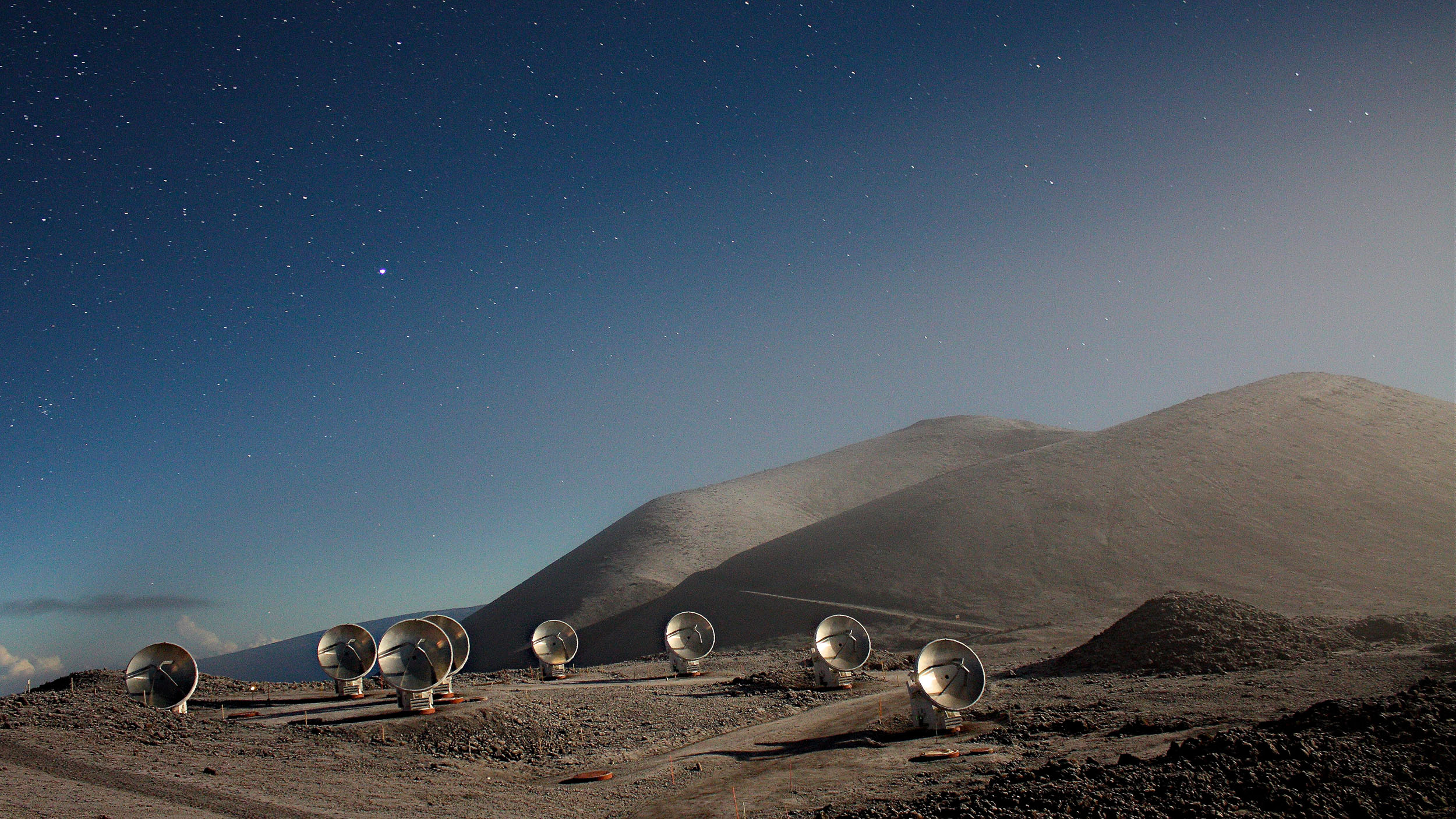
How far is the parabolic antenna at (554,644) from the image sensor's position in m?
37.8

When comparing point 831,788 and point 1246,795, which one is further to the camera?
point 831,788

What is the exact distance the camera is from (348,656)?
88.0ft

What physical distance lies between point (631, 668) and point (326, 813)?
27593 millimetres

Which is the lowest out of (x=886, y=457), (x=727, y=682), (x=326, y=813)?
(x=727, y=682)

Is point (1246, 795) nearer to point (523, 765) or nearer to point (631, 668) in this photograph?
point (523, 765)

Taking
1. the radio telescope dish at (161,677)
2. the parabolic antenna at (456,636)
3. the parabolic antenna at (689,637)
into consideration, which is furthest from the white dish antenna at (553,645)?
the radio telescope dish at (161,677)

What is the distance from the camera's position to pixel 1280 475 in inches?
2584

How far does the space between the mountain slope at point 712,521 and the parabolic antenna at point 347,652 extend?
36.3 m

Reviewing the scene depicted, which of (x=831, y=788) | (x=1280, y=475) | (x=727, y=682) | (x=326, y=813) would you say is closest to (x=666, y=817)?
(x=831, y=788)

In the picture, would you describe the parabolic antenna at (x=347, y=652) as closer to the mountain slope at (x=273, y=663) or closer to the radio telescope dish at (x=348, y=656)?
the radio telescope dish at (x=348, y=656)

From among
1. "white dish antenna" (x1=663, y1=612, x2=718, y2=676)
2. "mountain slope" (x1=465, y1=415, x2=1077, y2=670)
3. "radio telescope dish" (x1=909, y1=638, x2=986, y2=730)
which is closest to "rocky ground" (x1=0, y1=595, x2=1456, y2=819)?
"radio telescope dish" (x1=909, y1=638, x2=986, y2=730)

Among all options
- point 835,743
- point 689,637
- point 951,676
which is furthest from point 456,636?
point 951,676

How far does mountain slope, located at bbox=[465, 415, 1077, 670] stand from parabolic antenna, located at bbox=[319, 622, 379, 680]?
3635cm

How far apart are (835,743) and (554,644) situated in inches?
872
